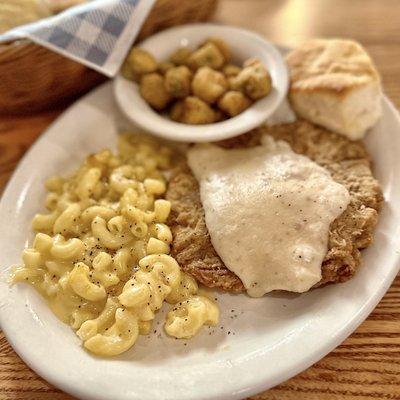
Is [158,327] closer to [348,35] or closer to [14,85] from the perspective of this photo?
[14,85]

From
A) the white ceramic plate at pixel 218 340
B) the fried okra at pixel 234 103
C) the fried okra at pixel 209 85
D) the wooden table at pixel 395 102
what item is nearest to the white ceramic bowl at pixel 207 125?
the fried okra at pixel 234 103

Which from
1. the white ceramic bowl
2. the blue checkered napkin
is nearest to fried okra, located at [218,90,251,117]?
the white ceramic bowl

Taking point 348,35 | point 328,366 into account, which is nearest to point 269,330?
point 328,366

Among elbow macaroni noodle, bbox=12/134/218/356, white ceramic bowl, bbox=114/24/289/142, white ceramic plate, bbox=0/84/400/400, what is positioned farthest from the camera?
white ceramic bowl, bbox=114/24/289/142

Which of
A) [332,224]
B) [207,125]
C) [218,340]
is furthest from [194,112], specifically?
[218,340]

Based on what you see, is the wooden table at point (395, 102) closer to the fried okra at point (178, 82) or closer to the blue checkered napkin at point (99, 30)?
the blue checkered napkin at point (99, 30)

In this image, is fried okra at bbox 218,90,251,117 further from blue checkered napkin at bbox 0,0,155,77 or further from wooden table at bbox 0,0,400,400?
wooden table at bbox 0,0,400,400
